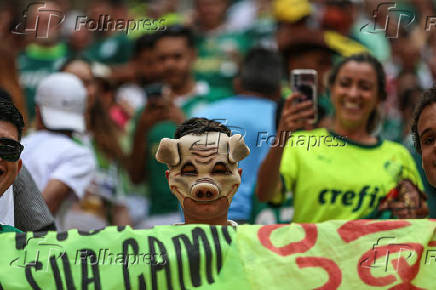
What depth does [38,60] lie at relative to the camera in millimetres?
7484

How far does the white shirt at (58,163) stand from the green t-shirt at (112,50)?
9.26 feet

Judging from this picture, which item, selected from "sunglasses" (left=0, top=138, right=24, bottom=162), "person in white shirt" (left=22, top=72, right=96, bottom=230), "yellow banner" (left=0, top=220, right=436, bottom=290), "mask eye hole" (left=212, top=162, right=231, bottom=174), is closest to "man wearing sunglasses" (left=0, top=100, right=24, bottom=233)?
"sunglasses" (left=0, top=138, right=24, bottom=162)

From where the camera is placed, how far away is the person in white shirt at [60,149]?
4.47 metres

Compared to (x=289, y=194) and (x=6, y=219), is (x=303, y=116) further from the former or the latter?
(x=6, y=219)

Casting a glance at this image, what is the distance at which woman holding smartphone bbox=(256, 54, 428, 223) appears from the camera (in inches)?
159

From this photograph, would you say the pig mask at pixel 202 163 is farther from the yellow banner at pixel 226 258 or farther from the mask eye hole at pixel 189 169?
the yellow banner at pixel 226 258

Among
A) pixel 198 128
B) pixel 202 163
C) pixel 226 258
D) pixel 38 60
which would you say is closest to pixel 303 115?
pixel 198 128

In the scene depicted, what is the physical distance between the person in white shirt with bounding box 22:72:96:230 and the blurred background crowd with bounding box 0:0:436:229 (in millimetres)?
310

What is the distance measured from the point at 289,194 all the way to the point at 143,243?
4.49 feet

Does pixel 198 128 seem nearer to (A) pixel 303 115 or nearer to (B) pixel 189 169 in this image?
(B) pixel 189 169

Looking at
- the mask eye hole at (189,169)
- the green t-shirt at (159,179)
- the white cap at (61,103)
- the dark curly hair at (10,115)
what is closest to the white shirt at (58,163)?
the white cap at (61,103)

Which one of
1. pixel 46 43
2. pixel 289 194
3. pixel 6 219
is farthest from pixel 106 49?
pixel 6 219

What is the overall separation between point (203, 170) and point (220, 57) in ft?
14.4

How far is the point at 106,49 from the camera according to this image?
7.61m
